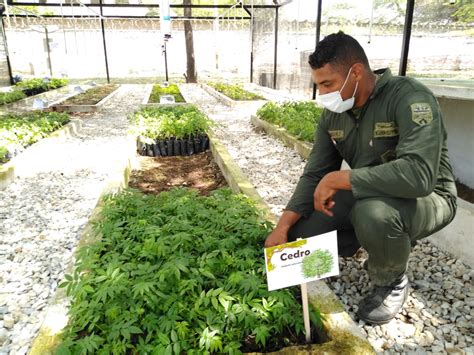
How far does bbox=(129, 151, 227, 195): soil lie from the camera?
13.6ft

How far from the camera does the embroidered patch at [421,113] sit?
5.65 ft

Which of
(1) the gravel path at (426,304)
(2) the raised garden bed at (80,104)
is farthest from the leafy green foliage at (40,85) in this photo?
(1) the gravel path at (426,304)

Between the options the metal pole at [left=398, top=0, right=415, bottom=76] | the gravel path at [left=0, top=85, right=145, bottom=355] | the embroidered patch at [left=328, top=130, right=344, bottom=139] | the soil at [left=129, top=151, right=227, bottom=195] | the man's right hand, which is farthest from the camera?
the metal pole at [left=398, top=0, right=415, bottom=76]

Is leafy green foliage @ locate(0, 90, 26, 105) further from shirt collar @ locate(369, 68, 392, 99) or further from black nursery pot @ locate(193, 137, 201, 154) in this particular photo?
shirt collar @ locate(369, 68, 392, 99)

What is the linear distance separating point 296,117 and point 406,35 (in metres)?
1.95

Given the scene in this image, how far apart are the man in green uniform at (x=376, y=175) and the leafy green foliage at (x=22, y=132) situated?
4.20 m

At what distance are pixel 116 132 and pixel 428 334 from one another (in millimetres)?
6273

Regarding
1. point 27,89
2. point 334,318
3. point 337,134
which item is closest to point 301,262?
point 334,318

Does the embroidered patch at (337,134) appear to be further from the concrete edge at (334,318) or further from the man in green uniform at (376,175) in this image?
the concrete edge at (334,318)

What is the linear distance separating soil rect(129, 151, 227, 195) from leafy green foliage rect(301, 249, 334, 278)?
2.53 metres

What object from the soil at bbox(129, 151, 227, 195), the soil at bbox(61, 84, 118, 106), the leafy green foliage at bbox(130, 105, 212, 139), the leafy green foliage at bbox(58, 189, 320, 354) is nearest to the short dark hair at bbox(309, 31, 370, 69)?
the leafy green foliage at bbox(58, 189, 320, 354)

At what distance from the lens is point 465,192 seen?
3.52 metres

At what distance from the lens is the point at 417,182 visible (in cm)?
166

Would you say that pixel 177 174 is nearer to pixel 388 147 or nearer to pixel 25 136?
pixel 25 136
